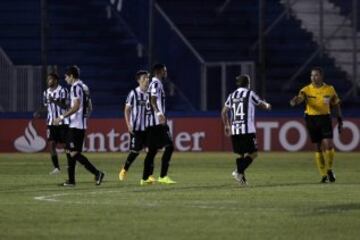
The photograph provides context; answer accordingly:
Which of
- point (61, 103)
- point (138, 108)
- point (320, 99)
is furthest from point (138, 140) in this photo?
point (320, 99)

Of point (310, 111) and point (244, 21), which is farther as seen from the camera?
point (244, 21)

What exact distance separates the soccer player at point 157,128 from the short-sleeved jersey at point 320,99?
2799mm

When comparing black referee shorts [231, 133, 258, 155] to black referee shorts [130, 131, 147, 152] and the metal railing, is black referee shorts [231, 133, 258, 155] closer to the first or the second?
black referee shorts [130, 131, 147, 152]

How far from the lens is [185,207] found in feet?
50.0

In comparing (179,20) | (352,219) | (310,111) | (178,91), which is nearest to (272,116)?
(178,91)

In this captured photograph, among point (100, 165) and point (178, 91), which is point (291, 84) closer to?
point (178, 91)

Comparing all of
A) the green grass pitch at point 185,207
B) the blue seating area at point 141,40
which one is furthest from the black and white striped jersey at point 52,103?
the blue seating area at point 141,40

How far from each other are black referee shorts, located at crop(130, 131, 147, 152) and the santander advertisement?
526 inches

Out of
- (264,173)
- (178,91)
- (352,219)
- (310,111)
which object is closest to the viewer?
(352,219)

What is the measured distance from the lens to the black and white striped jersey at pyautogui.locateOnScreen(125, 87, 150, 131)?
72.9 feet

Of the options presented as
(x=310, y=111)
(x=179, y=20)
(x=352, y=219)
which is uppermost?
(x=179, y=20)

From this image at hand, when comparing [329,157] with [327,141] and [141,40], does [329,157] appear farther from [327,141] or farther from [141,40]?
[141,40]

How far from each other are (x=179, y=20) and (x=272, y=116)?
7.68 meters

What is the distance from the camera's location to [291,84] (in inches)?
1565
